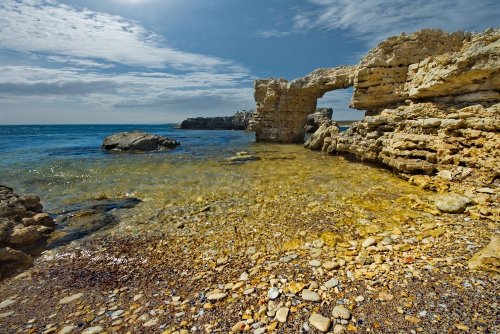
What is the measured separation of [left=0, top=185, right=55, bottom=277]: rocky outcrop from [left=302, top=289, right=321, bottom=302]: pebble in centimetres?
583

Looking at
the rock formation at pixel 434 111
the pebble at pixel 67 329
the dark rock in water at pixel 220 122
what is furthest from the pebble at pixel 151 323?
the dark rock in water at pixel 220 122

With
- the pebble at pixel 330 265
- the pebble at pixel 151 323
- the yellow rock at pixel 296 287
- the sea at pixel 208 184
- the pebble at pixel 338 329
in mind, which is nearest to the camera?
the pebble at pixel 338 329

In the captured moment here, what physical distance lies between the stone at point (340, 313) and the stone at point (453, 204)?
4.82m

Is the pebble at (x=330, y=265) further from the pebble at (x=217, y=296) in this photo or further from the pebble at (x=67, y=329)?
the pebble at (x=67, y=329)

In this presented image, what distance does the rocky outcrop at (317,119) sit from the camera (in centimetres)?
5991

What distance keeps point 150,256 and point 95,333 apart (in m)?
2.11

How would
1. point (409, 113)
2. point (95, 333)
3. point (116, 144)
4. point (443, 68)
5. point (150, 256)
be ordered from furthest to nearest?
point (116, 144) → point (409, 113) → point (443, 68) → point (150, 256) → point (95, 333)

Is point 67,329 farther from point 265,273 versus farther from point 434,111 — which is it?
point 434,111

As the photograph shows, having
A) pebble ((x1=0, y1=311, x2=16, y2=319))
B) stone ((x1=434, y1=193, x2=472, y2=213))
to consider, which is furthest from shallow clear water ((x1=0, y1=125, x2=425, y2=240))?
pebble ((x1=0, y1=311, x2=16, y2=319))

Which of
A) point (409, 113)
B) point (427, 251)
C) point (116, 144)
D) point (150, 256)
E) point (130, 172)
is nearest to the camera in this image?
point (427, 251)

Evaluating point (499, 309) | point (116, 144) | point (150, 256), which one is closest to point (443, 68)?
point (499, 309)

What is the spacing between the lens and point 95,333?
11.4ft

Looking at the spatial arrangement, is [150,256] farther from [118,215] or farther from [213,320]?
[118,215]

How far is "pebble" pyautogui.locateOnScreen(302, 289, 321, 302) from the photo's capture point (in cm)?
368
